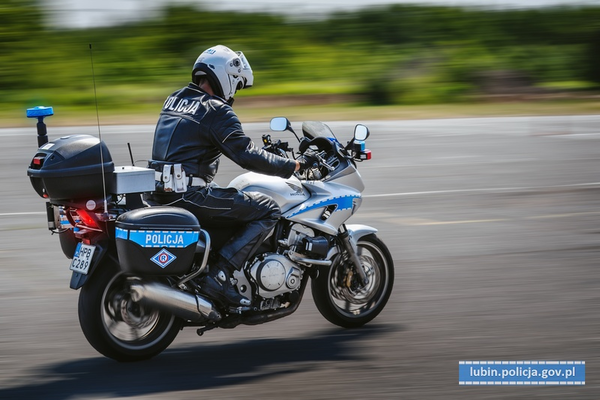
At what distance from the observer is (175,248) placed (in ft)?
19.2

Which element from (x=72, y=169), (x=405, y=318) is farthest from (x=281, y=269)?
(x=72, y=169)

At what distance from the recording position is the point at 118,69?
3266cm

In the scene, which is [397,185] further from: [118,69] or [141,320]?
[118,69]

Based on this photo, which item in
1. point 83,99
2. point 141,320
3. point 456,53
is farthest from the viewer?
point 456,53

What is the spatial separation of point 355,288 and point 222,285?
1.23 m

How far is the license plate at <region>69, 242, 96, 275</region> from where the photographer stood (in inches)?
228

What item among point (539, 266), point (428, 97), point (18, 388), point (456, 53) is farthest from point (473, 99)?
point (18, 388)

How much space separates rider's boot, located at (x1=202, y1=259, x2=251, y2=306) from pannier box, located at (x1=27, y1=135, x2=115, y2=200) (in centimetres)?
89

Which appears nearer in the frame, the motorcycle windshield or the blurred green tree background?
the motorcycle windshield

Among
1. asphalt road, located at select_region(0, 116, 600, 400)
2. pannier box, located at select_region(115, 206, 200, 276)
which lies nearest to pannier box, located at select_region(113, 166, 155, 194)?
pannier box, located at select_region(115, 206, 200, 276)

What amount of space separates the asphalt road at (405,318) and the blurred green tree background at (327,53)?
629 inches

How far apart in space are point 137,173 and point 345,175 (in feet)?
5.74

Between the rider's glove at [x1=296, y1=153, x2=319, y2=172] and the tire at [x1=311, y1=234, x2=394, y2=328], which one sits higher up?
the rider's glove at [x1=296, y1=153, x2=319, y2=172]

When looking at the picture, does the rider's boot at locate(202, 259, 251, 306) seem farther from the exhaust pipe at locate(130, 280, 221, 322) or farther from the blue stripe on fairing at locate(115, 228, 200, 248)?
the blue stripe on fairing at locate(115, 228, 200, 248)
